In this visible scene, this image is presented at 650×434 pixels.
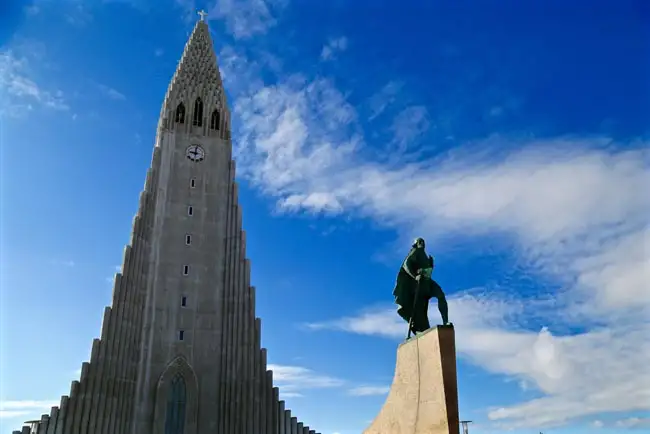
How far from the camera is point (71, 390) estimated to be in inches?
1187

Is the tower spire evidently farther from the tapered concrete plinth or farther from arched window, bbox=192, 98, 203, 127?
the tapered concrete plinth

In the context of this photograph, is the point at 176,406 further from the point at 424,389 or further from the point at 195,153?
the point at 424,389

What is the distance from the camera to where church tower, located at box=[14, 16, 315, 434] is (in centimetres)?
3128

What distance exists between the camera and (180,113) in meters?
41.9

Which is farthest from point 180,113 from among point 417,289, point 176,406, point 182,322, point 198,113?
point 417,289

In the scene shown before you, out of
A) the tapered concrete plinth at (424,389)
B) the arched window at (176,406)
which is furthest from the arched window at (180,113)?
the tapered concrete plinth at (424,389)

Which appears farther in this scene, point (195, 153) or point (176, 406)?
point (195, 153)

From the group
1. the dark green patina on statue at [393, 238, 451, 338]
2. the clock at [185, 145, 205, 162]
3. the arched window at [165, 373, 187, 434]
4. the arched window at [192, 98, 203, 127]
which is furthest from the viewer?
the arched window at [192, 98, 203, 127]

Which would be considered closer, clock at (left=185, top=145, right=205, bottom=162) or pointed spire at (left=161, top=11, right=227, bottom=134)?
clock at (left=185, top=145, right=205, bottom=162)

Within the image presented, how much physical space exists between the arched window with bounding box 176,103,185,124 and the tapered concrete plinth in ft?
100

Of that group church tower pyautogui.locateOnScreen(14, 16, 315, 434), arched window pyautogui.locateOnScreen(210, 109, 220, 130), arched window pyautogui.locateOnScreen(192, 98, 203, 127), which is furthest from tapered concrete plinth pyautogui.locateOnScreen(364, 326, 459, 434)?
arched window pyautogui.locateOnScreen(192, 98, 203, 127)

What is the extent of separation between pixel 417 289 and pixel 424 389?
126 inches

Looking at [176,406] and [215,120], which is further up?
[215,120]

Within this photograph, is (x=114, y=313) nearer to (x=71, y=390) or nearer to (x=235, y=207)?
(x=71, y=390)
